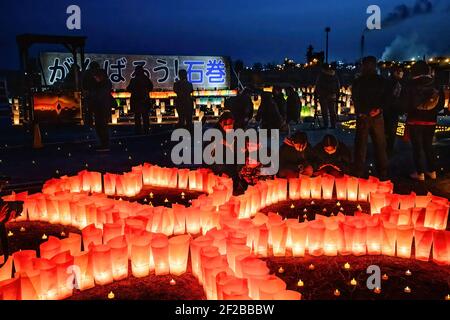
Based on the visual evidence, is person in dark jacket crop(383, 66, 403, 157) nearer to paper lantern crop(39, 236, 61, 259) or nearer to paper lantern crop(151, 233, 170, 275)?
paper lantern crop(151, 233, 170, 275)

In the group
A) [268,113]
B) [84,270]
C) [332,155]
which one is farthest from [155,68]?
[84,270]

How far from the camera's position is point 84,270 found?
403 centimetres

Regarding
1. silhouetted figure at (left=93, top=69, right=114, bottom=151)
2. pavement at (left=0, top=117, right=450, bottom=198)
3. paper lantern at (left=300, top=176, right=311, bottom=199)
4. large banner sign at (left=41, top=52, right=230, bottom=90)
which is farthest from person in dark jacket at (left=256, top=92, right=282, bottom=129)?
large banner sign at (left=41, top=52, right=230, bottom=90)

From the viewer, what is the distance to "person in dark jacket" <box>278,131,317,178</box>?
24.9 feet

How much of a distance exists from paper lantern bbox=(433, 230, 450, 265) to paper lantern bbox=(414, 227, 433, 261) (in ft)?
0.21

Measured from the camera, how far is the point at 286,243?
4.81 metres

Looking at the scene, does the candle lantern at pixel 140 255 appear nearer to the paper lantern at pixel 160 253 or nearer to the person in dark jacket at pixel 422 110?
the paper lantern at pixel 160 253

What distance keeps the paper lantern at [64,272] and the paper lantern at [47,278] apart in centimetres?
4

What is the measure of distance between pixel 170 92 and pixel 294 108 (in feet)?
25.4

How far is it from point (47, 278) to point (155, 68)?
1818 cm

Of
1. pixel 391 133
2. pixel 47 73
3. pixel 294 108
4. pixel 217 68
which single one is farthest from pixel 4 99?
pixel 391 133

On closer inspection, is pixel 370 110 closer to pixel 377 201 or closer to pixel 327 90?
pixel 377 201

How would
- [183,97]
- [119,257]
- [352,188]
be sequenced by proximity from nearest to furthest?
[119,257]
[352,188]
[183,97]

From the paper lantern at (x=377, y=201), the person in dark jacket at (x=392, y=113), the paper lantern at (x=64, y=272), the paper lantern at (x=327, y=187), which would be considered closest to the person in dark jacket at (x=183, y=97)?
the person in dark jacket at (x=392, y=113)
